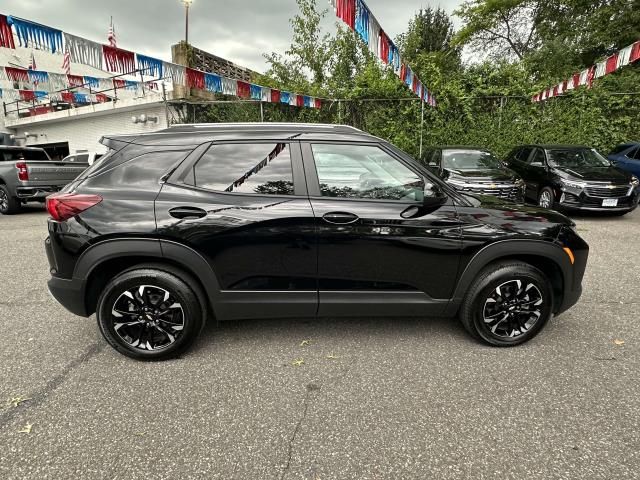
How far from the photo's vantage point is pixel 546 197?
8359 millimetres

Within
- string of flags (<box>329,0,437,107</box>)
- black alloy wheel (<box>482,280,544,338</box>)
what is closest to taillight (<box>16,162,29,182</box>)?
string of flags (<box>329,0,437,107</box>)

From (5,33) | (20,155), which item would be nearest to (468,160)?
(5,33)

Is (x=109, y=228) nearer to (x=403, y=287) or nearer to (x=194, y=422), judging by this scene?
(x=194, y=422)

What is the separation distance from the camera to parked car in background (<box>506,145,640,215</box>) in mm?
7555

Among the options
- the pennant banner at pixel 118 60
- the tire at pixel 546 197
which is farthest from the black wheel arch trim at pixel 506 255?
the pennant banner at pixel 118 60

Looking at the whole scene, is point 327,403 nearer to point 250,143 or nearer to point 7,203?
point 250,143

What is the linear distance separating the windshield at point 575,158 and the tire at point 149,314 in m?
8.70

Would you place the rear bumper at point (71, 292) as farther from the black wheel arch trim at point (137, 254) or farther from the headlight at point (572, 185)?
the headlight at point (572, 185)

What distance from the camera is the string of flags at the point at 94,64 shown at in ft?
17.5

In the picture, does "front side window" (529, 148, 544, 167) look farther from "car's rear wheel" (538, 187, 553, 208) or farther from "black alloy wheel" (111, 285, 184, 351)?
"black alloy wheel" (111, 285, 184, 351)

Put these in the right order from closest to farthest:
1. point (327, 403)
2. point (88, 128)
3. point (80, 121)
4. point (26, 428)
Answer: point (26, 428) → point (327, 403) → point (88, 128) → point (80, 121)

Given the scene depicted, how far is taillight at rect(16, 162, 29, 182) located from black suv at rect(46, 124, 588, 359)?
7.91 metres

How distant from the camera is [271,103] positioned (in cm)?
1415

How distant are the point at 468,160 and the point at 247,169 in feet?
24.0
